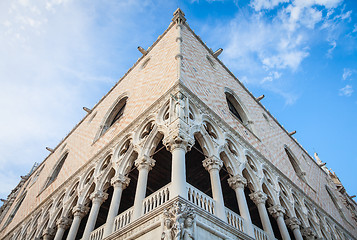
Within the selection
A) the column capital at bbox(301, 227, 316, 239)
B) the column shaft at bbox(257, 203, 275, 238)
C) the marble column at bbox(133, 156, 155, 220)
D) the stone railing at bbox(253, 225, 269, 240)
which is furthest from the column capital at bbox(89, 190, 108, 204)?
the column capital at bbox(301, 227, 316, 239)

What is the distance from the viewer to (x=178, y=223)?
4.14 meters

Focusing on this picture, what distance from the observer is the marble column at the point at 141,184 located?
17.2 feet

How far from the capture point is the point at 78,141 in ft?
43.7

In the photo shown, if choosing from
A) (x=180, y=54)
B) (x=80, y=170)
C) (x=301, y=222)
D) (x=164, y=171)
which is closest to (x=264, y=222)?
(x=301, y=222)

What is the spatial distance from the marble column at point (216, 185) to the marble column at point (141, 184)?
1425 millimetres

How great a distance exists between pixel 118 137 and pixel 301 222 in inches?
272

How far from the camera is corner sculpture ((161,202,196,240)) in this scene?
406 centimetres

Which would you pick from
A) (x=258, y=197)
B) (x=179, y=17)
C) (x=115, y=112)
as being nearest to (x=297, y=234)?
(x=258, y=197)

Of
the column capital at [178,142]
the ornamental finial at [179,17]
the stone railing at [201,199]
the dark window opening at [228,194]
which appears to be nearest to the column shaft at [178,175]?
the column capital at [178,142]

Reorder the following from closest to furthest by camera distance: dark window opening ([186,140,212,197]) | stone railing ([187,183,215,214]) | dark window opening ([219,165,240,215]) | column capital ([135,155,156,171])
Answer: stone railing ([187,183,215,214]) < column capital ([135,155,156,171]) < dark window opening ([186,140,212,197]) < dark window opening ([219,165,240,215])

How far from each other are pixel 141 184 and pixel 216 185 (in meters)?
1.68

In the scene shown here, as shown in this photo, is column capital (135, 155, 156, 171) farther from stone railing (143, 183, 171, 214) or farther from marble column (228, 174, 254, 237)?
marble column (228, 174, 254, 237)

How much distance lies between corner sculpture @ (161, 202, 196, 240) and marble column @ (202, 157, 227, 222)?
1.02 meters

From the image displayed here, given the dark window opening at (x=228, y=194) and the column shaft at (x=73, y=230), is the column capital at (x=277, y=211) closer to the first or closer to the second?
the dark window opening at (x=228, y=194)
